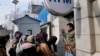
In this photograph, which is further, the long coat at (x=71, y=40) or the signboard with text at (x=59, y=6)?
the long coat at (x=71, y=40)

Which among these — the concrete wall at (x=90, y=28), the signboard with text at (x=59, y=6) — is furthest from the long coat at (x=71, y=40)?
the concrete wall at (x=90, y=28)

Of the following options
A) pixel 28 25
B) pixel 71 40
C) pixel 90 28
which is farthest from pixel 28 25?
pixel 90 28

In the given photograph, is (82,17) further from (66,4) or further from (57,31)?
(57,31)

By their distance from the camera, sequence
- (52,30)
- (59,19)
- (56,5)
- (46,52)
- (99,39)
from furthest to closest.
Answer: (52,30) < (59,19) < (56,5) < (46,52) < (99,39)

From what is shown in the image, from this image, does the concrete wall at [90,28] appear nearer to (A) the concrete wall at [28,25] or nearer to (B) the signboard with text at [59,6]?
(B) the signboard with text at [59,6]

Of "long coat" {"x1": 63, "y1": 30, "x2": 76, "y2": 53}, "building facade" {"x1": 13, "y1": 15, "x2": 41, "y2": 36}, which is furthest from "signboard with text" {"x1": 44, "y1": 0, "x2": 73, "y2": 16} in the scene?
"building facade" {"x1": 13, "y1": 15, "x2": 41, "y2": 36}

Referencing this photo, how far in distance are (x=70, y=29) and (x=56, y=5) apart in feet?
2.56

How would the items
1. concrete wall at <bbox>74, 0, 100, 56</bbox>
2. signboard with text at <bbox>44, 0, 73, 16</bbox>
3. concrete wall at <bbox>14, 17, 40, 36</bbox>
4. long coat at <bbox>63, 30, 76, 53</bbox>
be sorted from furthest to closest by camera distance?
concrete wall at <bbox>14, 17, 40, 36</bbox> < long coat at <bbox>63, 30, 76, 53</bbox> < signboard with text at <bbox>44, 0, 73, 16</bbox> < concrete wall at <bbox>74, 0, 100, 56</bbox>

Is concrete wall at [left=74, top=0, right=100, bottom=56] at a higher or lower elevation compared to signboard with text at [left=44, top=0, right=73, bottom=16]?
lower

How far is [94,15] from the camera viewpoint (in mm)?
4430

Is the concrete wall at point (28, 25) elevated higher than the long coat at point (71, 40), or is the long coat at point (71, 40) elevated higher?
the concrete wall at point (28, 25)

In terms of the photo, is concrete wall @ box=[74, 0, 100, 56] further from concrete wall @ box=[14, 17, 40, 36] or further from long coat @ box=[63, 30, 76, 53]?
concrete wall @ box=[14, 17, 40, 36]

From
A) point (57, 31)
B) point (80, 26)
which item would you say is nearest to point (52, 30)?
point (57, 31)

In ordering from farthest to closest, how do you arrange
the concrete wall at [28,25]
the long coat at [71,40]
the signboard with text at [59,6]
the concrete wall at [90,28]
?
the concrete wall at [28,25] → the long coat at [71,40] → the signboard with text at [59,6] → the concrete wall at [90,28]
